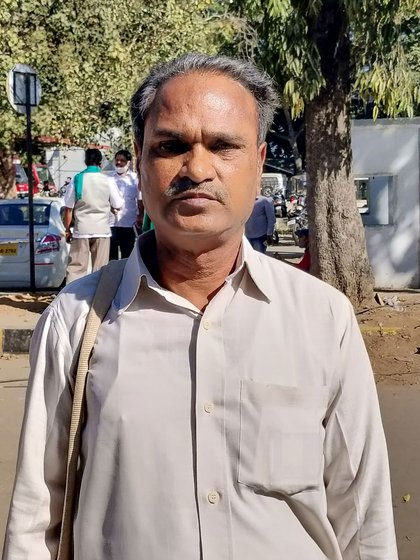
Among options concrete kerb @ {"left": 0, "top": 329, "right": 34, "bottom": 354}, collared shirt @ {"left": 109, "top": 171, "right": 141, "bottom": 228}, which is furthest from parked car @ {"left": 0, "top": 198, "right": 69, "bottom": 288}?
concrete kerb @ {"left": 0, "top": 329, "right": 34, "bottom": 354}

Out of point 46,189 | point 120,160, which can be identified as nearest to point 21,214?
point 120,160

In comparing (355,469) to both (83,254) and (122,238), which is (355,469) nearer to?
(83,254)

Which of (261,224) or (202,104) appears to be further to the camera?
(261,224)

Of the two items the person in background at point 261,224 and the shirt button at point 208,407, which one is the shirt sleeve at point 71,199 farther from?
the shirt button at point 208,407

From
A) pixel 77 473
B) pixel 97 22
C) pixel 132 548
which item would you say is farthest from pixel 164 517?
pixel 97 22

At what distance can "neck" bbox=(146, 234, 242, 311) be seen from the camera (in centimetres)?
190

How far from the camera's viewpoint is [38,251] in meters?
13.0

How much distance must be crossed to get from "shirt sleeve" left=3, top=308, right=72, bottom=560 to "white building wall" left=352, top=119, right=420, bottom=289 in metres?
10.6

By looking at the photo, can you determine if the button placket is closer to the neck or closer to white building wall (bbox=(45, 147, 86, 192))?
the neck

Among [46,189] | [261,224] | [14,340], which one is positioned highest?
[261,224]

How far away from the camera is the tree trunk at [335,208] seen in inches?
372

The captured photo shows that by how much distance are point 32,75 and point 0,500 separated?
7.52m

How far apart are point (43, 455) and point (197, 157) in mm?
693

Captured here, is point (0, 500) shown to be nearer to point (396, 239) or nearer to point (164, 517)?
point (164, 517)
